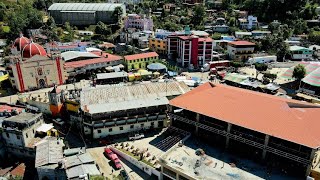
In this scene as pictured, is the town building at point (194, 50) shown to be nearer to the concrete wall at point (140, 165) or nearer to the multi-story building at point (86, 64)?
the multi-story building at point (86, 64)

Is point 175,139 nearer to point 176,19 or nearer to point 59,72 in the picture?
point 59,72

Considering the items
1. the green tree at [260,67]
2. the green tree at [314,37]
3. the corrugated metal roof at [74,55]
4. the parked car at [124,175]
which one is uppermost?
the green tree at [314,37]

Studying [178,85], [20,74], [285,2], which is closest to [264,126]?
[178,85]

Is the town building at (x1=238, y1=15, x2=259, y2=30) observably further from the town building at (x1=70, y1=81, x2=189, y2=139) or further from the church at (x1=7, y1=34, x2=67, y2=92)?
the church at (x1=7, y1=34, x2=67, y2=92)

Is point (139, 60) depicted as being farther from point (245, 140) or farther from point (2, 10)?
point (2, 10)

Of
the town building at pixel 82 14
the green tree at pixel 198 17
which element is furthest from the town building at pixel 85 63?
the green tree at pixel 198 17

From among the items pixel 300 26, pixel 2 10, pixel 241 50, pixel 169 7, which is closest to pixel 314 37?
pixel 300 26
